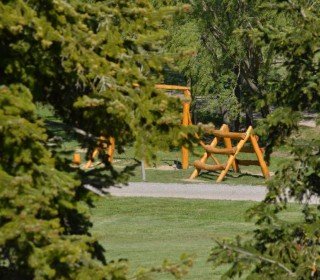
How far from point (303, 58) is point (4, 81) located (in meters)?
3.25

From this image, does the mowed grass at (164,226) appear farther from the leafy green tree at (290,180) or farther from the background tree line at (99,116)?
the background tree line at (99,116)

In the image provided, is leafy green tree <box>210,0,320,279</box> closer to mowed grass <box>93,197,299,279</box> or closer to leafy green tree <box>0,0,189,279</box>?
leafy green tree <box>0,0,189,279</box>

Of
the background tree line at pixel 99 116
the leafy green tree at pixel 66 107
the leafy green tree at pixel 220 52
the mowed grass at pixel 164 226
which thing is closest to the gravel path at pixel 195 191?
the mowed grass at pixel 164 226

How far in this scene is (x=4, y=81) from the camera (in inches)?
268

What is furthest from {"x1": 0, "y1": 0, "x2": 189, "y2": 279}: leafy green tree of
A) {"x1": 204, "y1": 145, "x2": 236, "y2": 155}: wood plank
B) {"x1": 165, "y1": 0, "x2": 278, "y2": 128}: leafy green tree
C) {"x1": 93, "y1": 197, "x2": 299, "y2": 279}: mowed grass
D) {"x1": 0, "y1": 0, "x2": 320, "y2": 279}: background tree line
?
{"x1": 165, "y1": 0, "x2": 278, "y2": 128}: leafy green tree

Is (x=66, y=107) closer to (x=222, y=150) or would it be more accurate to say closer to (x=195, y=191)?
(x=195, y=191)

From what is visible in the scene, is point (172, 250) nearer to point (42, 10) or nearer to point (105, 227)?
point (105, 227)

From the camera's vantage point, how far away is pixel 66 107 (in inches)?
297

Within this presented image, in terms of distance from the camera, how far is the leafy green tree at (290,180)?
8695 millimetres

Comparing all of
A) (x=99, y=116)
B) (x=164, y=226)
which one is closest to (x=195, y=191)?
(x=164, y=226)

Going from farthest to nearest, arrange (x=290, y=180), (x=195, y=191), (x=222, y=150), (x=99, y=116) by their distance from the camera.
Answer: (x=222, y=150) < (x=195, y=191) < (x=290, y=180) < (x=99, y=116)

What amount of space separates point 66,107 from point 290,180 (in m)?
2.24

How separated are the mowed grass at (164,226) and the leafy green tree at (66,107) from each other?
769cm

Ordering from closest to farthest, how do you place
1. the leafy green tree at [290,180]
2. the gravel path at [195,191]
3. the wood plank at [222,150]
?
the leafy green tree at [290,180] → the gravel path at [195,191] → the wood plank at [222,150]
